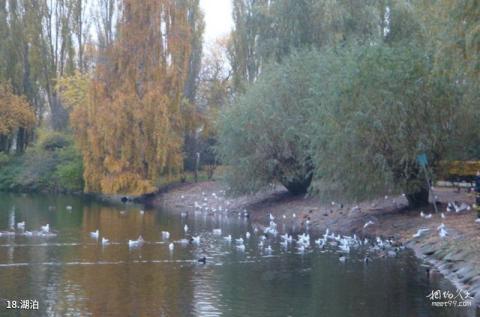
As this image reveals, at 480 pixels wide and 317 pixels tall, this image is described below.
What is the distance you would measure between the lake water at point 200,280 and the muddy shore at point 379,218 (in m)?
0.72

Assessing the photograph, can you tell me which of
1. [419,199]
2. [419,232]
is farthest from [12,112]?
[419,232]

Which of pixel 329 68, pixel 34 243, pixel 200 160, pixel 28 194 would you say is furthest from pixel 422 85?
pixel 28 194

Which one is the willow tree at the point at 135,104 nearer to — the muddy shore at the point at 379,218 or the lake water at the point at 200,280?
the muddy shore at the point at 379,218

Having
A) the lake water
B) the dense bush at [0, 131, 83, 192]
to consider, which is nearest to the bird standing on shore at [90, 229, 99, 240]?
the lake water

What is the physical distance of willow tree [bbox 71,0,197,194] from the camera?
4472 centimetres

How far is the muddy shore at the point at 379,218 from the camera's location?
65.1ft

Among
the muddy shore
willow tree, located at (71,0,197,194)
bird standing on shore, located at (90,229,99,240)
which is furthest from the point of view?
willow tree, located at (71,0,197,194)

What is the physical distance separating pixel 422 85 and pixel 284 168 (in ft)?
36.0

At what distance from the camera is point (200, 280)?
19.0 metres

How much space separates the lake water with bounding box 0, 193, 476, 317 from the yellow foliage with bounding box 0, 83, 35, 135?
3087 centimetres

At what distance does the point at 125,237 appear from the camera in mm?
27922

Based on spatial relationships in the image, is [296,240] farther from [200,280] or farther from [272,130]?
[272,130]

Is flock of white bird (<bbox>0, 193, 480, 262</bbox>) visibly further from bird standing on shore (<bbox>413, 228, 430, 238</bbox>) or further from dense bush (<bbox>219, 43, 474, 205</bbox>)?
dense bush (<bbox>219, 43, 474, 205</bbox>)

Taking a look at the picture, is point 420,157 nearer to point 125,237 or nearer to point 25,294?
point 125,237
